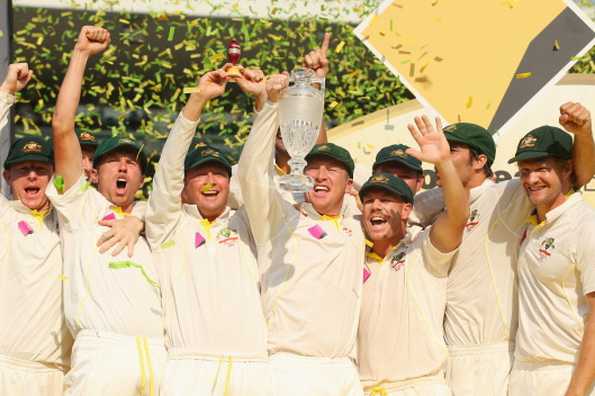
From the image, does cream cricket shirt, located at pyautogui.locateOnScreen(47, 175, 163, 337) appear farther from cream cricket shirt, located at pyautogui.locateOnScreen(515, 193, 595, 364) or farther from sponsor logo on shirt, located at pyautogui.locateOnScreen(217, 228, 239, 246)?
cream cricket shirt, located at pyautogui.locateOnScreen(515, 193, 595, 364)

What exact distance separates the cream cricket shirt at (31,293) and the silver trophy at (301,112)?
1.79 meters

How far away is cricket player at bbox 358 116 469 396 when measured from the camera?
6.24 meters

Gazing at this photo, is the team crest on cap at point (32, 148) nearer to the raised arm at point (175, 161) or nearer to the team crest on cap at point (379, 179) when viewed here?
the raised arm at point (175, 161)

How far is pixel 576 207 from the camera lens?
6.07m

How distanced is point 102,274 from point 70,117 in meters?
0.95

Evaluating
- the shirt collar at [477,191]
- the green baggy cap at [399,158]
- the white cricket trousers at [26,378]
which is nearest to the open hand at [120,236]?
the white cricket trousers at [26,378]

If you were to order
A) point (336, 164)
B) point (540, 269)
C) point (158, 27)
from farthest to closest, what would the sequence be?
point (158, 27)
point (336, 164)
point (540, 269)

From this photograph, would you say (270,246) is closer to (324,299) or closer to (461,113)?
(324,299)

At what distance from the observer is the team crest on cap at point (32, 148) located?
665 centimetres

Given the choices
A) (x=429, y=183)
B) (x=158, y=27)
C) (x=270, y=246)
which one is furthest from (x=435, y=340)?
(x=158, y=27)

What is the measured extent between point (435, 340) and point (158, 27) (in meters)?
3.84

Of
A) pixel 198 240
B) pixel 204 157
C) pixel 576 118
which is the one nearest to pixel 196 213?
pixel 198 240


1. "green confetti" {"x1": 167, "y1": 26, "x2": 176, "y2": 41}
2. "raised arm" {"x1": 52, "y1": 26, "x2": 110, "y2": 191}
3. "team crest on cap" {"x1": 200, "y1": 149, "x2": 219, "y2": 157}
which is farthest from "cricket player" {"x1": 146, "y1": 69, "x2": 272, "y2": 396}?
"green confetti" {"x1": 167, "y1": 26, "x2": 176, "y2": 41}

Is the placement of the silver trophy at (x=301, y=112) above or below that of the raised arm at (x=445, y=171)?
above
